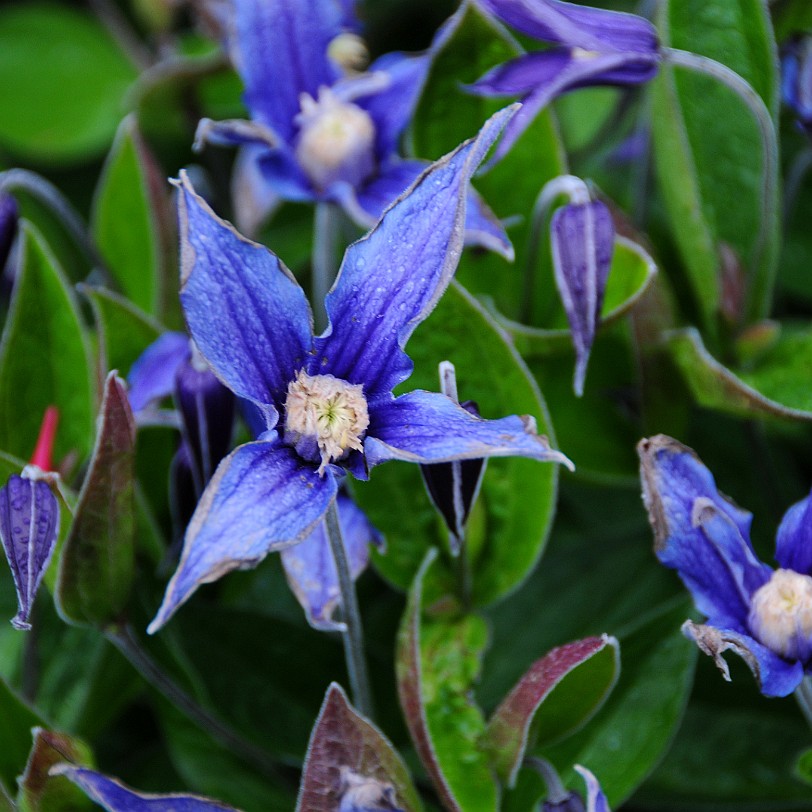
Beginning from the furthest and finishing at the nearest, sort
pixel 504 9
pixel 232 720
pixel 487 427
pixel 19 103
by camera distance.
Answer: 1. pixel 19 103
2. pixel 232 720
3. pixel 504 9
4. pixel 487 427

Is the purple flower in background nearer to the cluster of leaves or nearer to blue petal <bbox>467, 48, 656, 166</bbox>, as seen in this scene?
the cluster of leaves

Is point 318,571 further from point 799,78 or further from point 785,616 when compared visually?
point 799,78

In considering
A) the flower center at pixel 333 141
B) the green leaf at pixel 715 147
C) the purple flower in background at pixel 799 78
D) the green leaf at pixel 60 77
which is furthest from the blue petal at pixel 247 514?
the green leaf at pixel 60 77

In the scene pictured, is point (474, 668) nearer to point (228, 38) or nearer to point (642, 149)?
point (642, 149)

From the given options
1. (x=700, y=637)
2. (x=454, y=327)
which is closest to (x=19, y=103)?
(x=454, y=327)

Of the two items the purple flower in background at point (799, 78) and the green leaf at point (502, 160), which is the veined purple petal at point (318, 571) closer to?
the green leaf at point (502, 160)

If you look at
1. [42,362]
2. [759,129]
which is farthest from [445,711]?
[759,129]

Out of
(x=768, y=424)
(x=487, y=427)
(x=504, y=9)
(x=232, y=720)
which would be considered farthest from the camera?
(x=768, y=424)
